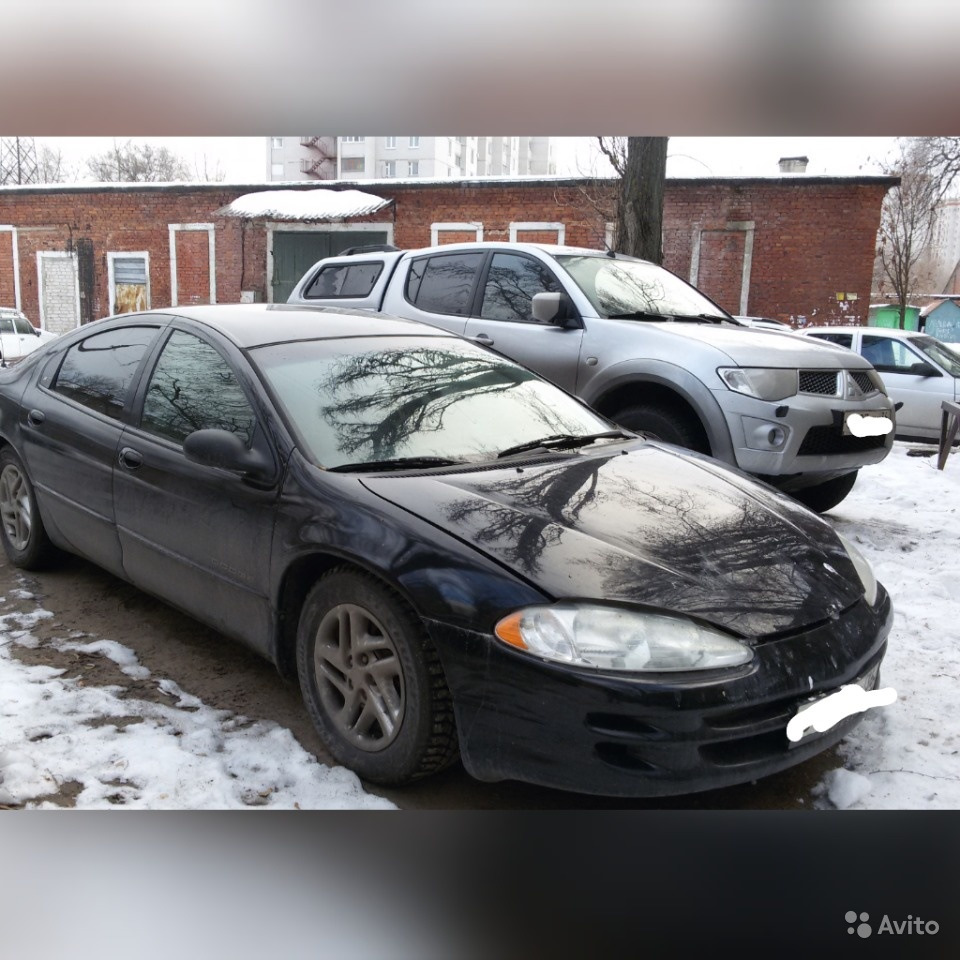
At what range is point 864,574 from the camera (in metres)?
2.36

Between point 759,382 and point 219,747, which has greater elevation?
point 759,382

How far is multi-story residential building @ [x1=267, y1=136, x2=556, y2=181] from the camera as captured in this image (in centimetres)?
251

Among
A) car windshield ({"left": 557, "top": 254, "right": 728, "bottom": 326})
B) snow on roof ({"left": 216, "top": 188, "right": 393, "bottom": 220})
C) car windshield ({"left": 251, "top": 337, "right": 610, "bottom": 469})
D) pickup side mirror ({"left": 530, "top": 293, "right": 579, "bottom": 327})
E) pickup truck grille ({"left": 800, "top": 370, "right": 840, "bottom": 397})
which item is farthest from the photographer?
car windshield ({"left": 557, "top": 254, "right": 728, "bottom": 326})

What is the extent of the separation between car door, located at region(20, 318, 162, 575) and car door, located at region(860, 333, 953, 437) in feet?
10.9

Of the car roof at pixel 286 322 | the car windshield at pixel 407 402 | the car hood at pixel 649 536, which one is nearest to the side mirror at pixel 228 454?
the car windshield at pixel 407 402

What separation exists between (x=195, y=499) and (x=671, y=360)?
2.09m

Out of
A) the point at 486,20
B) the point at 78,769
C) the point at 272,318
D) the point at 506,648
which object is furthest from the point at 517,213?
the point at 78,769

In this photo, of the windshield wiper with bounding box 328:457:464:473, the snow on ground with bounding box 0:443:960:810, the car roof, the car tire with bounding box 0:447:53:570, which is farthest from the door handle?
the windshield wiper with bounding box 328:457:464:473

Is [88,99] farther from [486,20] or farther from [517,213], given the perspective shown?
[517,213]

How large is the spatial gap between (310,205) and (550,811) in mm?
2460

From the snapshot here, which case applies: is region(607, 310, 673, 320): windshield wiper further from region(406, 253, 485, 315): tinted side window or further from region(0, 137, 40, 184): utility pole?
region(0, 137, 40, 184): utility pole

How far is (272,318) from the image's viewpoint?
2957 mm

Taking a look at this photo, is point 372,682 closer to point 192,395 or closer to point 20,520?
point 192,395
